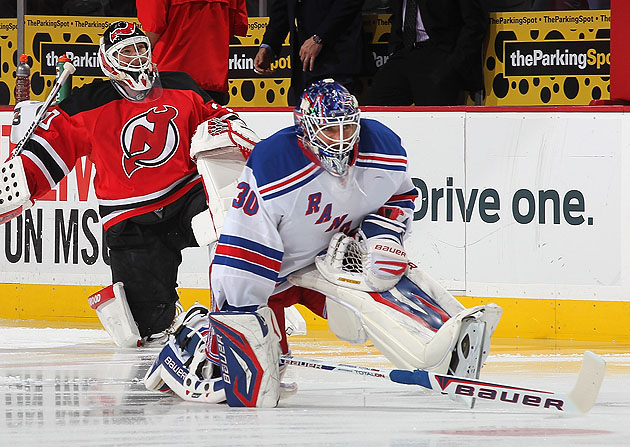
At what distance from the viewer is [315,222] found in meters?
3.98

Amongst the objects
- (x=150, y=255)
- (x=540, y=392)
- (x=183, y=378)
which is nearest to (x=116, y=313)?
(x=150, y=255)

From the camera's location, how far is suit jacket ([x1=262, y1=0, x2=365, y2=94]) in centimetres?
646

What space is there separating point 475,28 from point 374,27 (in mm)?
694

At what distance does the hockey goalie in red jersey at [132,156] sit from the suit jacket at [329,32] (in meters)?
1.31

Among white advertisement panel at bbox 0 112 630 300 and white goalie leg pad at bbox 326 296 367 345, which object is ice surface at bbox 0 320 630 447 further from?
white advertisement panel at bbox 0 112 630 300

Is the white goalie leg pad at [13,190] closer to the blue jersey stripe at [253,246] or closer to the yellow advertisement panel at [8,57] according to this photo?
the blue jersey stripe at [253,246]

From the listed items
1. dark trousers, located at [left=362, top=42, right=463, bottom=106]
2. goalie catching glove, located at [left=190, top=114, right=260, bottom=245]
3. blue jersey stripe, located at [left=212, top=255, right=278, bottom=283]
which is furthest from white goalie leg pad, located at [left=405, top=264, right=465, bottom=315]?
dark trousers, located at [left=362, top=42, right=463, bottom=106]

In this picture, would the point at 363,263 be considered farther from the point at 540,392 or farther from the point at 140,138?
the point at 140,138

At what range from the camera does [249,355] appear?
12.9 ft

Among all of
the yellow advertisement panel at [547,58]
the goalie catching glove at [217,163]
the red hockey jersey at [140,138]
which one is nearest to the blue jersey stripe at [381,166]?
the goalie catching glove at [217,163]

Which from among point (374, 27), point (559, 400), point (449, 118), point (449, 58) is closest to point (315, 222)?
point (559, 400)

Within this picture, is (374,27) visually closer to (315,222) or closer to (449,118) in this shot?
(449,118)

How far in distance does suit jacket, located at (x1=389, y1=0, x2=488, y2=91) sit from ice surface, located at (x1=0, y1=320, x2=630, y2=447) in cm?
148

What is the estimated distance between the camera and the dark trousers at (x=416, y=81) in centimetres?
629
